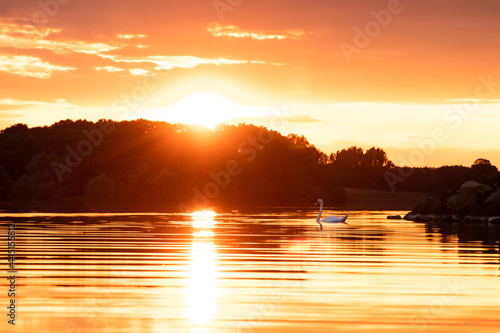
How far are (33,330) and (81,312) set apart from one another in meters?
1.94

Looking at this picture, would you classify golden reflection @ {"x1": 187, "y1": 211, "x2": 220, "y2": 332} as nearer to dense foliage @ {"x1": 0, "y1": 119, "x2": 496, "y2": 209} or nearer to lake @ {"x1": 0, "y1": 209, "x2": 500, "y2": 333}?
lake @ {"x1": 0, "y1": 209, "x2": 500, "y2": 333}

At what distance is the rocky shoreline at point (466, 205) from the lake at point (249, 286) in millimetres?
27161

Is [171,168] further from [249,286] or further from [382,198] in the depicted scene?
[249,286]

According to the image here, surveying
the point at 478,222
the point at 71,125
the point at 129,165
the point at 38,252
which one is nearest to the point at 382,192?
the point at 129,165

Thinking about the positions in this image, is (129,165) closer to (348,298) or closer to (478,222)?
(478,222)

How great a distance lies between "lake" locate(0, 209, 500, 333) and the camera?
50.1ft

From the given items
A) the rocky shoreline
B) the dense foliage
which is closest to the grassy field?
the dense foliage

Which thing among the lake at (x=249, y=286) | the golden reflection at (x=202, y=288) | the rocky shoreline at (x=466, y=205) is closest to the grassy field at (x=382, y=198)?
the rocky shoreline at (x=466, y=205)

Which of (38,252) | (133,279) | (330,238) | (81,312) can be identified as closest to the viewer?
(81,312)

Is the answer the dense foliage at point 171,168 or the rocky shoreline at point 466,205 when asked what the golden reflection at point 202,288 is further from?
the dense foliage at point 171,168

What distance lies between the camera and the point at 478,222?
204 feet

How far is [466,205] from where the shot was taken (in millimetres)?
63469

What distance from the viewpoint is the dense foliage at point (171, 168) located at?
137500mm

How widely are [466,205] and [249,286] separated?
46.3 metres
